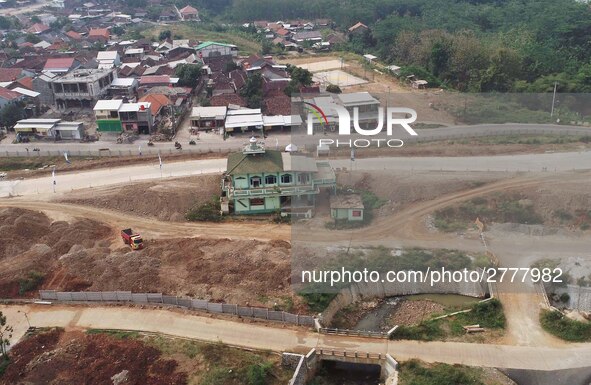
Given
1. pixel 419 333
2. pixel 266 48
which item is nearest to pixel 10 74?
pixel 266 48

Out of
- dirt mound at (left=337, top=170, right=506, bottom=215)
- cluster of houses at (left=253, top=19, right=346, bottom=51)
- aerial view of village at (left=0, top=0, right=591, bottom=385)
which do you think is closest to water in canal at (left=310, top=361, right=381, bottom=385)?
aerial view of village at (left=0, top=0, right=591, bottom=385)

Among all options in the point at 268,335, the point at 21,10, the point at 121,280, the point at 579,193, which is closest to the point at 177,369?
the point at 268,335

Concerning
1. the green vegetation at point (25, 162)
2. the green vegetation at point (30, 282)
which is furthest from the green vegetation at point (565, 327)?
the green vegetation at point (25, 162)

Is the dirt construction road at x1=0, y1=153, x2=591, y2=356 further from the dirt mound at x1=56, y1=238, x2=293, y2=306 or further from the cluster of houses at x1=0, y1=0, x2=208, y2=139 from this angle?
the cluster of houses at x1=0, y1=0, x2=208, y2=139

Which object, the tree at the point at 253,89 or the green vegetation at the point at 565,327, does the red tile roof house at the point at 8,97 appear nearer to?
the tree at the point at 253,89

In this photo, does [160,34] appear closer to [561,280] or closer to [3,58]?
[3,58]

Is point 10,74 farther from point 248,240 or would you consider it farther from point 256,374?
point 256,374
